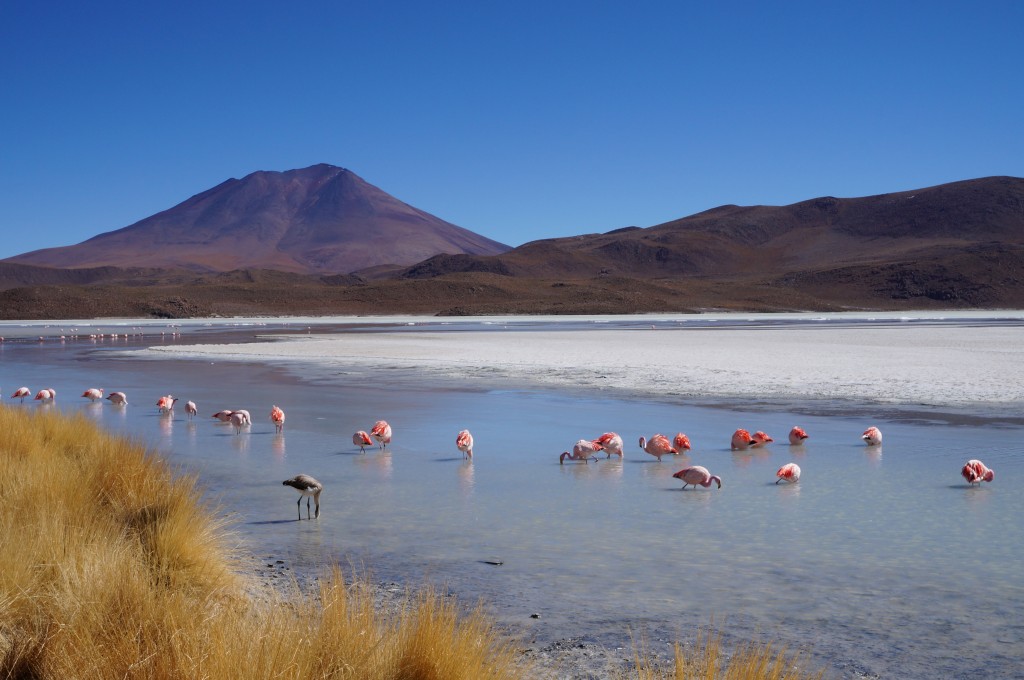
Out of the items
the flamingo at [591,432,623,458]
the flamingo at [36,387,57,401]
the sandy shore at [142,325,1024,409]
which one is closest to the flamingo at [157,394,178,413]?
the flamingo at [36,387,57,401]

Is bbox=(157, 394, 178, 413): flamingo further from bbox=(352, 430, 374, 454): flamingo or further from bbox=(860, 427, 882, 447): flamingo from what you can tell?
bbox=(860, 427, 882, 447): flamingo

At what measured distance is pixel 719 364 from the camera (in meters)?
20.0

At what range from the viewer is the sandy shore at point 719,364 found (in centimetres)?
1455

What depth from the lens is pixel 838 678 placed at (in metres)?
3.72

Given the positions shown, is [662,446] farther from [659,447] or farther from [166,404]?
[166,404]

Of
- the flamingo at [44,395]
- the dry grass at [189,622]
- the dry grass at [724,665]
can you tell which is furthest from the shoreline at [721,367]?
the dry grass at [189,622]

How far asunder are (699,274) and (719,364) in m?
125

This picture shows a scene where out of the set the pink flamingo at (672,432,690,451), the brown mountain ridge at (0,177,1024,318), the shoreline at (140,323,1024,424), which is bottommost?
the pink flamingo at (672,432,690,451)

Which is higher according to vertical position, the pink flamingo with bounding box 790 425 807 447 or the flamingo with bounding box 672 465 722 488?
the pink flamingo with bounding box 790 425 807 447

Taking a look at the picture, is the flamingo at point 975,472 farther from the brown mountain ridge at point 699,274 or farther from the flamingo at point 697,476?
the brown mountain ridge at point 699,274

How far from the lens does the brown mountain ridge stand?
89000 mm

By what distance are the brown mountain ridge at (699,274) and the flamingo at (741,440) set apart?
72.5 metres

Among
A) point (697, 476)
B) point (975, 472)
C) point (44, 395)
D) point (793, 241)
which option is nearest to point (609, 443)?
point (697, 476)

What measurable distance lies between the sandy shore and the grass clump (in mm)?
10385
